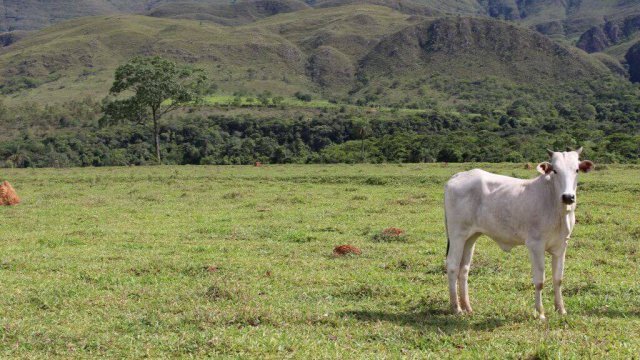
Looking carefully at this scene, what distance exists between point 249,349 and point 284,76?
176 meters

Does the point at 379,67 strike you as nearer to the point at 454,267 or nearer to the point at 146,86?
the point at 146,86

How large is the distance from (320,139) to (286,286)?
8423 cm

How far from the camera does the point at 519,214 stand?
33.5 ft

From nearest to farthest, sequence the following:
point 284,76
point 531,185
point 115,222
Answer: point 531,185
point 115,222
point 284,76

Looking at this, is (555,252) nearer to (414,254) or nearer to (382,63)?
(414,254)

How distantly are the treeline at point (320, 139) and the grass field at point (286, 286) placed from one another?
34399 millimetres

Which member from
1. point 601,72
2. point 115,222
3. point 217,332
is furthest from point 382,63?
point 217,332

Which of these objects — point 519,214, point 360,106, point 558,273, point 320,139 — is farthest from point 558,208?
point 360,106

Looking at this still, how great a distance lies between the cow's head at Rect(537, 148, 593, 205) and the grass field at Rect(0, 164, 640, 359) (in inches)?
86.8

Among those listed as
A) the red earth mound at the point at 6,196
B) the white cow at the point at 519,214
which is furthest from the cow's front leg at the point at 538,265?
the red earth mound at the point at 6,196

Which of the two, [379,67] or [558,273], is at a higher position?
[379,67]

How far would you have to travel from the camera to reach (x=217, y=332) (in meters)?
9.61

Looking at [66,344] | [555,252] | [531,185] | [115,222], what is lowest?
[115,222]

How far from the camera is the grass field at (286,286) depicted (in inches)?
360
